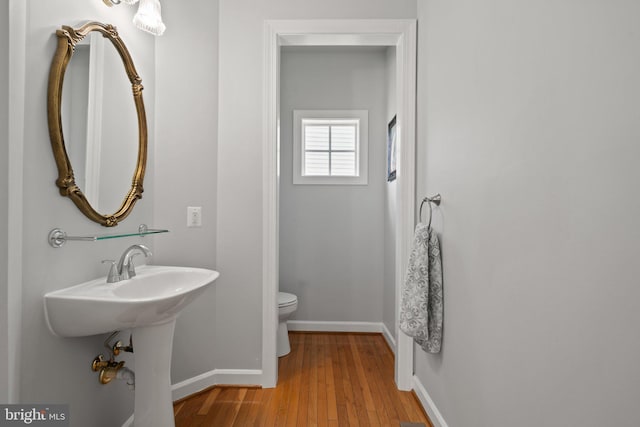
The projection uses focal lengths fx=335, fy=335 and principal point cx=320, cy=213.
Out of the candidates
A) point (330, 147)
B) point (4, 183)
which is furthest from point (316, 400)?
point (330, 147)

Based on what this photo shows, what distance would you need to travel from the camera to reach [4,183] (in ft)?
3.31

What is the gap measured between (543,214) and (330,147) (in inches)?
92.7

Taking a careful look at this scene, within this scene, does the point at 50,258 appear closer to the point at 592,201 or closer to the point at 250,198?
the point at 250,198

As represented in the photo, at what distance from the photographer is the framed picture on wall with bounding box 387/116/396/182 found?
8.61 ft

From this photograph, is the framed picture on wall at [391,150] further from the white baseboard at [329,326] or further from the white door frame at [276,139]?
the white baseboard at [329,326]

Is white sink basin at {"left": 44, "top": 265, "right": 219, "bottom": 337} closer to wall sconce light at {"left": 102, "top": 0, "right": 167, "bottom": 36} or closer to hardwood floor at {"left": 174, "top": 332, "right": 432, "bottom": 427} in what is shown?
hardwood floor at {"left": 174, "top": 332, "right": 432, "bottom": 427}

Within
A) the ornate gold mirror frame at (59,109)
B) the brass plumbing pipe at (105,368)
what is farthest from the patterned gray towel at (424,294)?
the ornate gold mirror frame at (59,109)

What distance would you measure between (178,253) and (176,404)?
838mm

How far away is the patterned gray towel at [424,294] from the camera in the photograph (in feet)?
5.25

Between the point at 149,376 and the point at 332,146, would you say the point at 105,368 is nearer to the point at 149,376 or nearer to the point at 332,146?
the point at 149,376

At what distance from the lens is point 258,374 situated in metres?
2.06

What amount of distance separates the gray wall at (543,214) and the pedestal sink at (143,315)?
1.12 metres

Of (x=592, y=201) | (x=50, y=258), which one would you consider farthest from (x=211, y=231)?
(x=592, y=201)

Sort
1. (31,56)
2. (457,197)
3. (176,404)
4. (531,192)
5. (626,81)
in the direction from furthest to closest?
1. (176,404)
2. (457,197)
3. (31,56)
4. (531,192)
5. (626,81)
